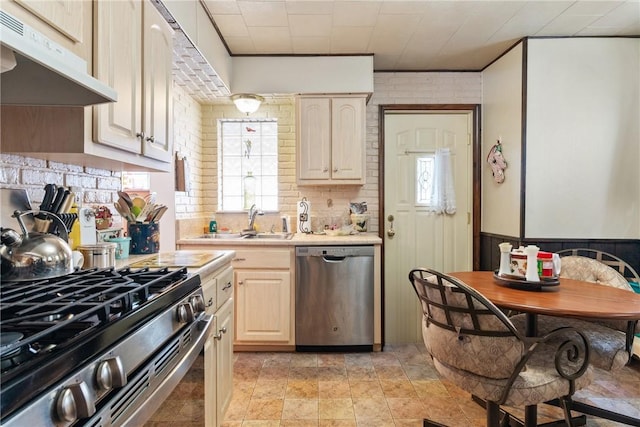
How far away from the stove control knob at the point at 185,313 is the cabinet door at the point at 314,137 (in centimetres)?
202

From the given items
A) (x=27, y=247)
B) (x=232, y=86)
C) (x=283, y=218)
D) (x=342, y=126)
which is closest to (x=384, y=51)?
(x=342, y=126)

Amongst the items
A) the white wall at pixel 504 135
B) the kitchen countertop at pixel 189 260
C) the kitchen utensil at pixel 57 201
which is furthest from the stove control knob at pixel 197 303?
the white wall at pixel 504 135

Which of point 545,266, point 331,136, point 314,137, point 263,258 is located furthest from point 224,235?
point 545,266

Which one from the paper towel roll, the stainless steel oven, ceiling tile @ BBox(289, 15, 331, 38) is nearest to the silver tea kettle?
the stainless steel oven

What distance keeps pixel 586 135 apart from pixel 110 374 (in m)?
3.28

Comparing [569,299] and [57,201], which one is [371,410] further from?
[57,201]

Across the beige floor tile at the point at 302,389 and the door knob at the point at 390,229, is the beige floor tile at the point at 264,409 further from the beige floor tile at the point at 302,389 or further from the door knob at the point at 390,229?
the door knob at the point at 390,229

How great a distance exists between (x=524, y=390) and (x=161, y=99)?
2071 millimetres

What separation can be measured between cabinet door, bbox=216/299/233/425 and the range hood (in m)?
1.10

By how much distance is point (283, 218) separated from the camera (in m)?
3.27

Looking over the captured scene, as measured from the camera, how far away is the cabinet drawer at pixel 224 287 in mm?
1706

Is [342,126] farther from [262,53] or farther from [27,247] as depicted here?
[27,247]

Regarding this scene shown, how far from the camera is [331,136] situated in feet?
9.91

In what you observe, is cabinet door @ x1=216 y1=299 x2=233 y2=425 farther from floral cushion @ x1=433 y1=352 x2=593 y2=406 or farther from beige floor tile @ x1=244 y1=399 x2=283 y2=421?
floral cushion @ x1=433 y1=352 x2=593 y2=406
